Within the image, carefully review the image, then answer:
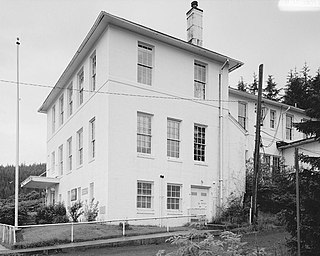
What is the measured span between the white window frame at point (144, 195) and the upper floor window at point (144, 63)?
16.4ft

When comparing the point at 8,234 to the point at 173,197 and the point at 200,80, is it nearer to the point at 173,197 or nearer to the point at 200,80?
the point at 173,197

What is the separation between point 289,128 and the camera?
3394cm

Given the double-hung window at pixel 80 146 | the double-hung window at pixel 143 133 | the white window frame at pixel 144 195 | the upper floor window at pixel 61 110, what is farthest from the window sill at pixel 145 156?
the upper floor window at pixel 61 110

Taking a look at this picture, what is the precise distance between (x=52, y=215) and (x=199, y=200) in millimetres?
7759

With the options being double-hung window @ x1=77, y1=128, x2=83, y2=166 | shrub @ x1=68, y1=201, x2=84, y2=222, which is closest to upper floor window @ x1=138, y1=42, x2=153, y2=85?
double-hung window @ x1=77, y1=128, x2=83, y2=166

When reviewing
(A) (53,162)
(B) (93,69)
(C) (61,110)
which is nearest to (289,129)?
(C) (61,110)

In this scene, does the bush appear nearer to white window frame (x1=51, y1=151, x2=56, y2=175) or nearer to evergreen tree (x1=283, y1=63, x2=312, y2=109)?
white window frame (x1=51, y1=151, x2=56, y2=175)

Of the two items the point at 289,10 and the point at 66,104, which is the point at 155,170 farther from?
the point at 289,10

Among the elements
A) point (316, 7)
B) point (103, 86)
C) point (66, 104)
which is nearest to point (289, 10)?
point (316, 7)

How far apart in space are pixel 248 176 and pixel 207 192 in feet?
11.2

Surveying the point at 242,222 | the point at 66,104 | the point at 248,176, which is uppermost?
the point at 66,104

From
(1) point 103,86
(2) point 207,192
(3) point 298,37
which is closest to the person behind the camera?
(3) point 298,37

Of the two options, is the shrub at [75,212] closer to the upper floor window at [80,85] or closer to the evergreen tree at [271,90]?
the upper floor window at [80,85]

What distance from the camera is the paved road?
43.6ft
